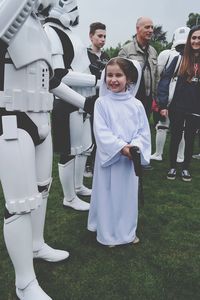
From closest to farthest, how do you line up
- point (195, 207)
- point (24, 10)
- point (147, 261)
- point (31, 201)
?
point (24, 10)
point (31, 201)
point (147, 261)
point (195, 207)

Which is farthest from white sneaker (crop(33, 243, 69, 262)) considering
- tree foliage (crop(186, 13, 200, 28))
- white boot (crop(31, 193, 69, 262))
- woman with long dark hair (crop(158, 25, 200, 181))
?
tree foliage (crop(186, 13, 200, 28))

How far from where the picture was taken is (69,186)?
337cm

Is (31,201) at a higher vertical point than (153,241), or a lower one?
higher

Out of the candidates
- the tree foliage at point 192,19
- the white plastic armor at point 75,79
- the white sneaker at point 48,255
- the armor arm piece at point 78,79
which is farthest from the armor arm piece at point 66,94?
the tree foliage at point 192,19

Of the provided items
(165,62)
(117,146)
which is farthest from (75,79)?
(165,62)

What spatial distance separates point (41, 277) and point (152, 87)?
3.09 m

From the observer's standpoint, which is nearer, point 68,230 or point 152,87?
point 68,230

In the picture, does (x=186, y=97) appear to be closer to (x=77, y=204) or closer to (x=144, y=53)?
(x=144, y=53)

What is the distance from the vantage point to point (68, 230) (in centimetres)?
297

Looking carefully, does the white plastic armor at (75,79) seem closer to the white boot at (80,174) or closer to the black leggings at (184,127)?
the white boot at (80,174)

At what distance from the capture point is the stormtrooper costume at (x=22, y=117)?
1645mm

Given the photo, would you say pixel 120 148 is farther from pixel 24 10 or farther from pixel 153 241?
pixel 24 10

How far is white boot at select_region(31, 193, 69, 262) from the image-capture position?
7.36 ft

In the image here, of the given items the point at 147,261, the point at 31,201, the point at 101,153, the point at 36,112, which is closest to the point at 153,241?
the point at 147,261
